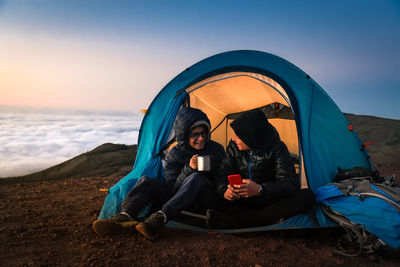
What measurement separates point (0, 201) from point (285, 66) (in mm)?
5237

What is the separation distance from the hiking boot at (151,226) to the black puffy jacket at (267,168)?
72 cm

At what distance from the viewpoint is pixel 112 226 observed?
9.45 feet

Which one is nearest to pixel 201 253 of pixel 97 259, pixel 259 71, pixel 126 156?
pixel 97 259

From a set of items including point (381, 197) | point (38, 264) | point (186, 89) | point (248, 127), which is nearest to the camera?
point (38, 264)

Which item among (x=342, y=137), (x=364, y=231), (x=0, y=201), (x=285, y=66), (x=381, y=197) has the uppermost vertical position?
(x=285, y=66)

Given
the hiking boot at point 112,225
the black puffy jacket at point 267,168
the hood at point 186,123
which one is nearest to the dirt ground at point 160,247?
the hiking boot at point 112,225

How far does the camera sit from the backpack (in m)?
2.69

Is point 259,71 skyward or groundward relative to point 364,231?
skyward

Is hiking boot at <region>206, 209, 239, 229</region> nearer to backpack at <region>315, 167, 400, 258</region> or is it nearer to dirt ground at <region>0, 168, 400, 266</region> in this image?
dirt ground at <region>0, 168, 400, 266</region>

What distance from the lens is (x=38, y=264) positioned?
8.11 feet

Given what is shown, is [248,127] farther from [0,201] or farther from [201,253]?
[0,201]

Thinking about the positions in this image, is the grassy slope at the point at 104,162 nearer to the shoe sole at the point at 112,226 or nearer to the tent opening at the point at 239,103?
the tent opening at the point at 239,103

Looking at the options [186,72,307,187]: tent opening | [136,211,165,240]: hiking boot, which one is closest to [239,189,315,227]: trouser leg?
[136,211,165,240]: hiking boot

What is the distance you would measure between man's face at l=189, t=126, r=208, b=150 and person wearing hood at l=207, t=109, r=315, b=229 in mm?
470
